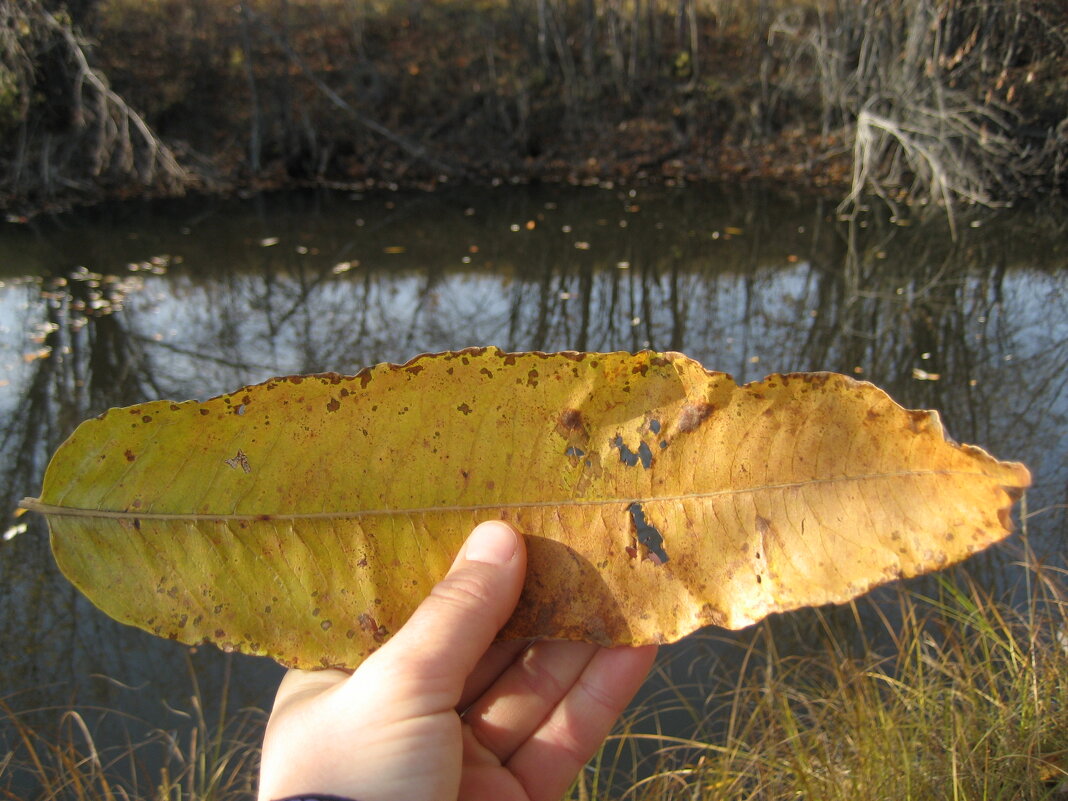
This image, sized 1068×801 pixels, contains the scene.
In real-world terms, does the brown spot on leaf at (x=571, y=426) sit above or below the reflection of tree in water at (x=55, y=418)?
above

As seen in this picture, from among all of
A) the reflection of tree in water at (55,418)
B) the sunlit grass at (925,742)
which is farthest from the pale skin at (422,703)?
the reflection of tree in water at (55,418)

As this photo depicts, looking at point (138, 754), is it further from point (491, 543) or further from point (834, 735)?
point (491, 543)

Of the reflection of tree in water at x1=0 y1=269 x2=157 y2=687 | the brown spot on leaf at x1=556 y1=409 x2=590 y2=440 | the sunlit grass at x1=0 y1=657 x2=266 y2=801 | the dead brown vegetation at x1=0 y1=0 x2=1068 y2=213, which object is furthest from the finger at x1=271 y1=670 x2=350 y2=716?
the dead brown vegetation at x1=0 y1=0 x2=1068 y2=213

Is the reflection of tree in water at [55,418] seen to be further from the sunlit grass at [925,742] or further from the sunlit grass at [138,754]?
the sunlit grass at [925,742]

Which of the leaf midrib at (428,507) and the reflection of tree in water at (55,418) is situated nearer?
the leaf midrib at (428,507)

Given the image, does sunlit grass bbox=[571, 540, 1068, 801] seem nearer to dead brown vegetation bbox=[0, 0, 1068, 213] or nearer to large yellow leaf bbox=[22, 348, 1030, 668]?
large yellow leaf bbox=[22, 348, 1030, 668]

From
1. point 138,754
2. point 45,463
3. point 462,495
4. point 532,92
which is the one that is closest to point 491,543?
point 462,495
